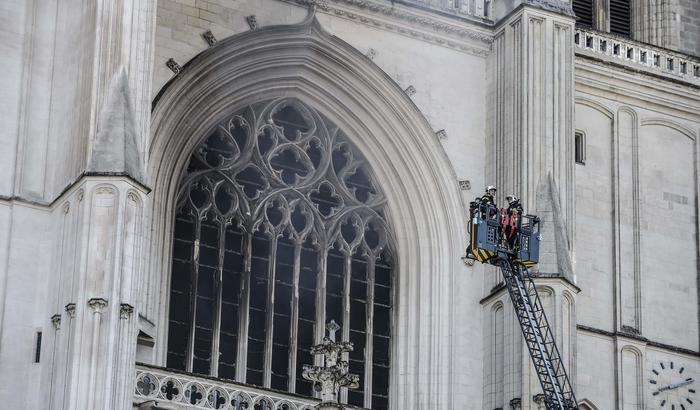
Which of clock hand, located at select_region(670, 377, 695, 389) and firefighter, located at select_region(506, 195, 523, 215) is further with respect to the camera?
clock hand, located at select_region(670, 377, 695, 389)

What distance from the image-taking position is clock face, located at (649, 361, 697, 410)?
130 feet

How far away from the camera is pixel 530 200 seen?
38.2 metres

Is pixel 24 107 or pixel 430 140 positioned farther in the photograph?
pixel 430 140

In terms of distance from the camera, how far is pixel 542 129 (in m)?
38.7

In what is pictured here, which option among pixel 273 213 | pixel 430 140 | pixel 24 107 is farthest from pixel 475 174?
pixel 24 107

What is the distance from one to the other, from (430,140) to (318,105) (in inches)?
73.6

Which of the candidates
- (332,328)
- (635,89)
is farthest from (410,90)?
(332,328)

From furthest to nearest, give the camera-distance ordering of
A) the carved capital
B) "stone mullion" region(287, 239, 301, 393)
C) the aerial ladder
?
"stone mullion" region(287, 239, 301, 393) → the aerial ladder → the carved capital

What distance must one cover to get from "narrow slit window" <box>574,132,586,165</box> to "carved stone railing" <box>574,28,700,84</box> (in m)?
1.43

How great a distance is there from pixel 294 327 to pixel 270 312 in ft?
1.49

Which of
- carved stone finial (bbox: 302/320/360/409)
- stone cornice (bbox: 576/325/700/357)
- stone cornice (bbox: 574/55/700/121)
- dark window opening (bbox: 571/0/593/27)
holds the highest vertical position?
dark window opening (bbox: 571/0/593/27)

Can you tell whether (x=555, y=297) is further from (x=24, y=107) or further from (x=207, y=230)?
(x=24, y=107)

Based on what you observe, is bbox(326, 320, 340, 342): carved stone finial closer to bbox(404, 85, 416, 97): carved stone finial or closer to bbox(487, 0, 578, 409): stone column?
bbox(487, 0, 578, 409): stone column

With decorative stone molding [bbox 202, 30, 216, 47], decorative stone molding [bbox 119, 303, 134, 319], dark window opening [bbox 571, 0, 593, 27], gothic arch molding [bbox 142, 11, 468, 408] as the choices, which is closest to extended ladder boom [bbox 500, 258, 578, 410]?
gothic arch molding [bbox 142, 11, 468, 408]
